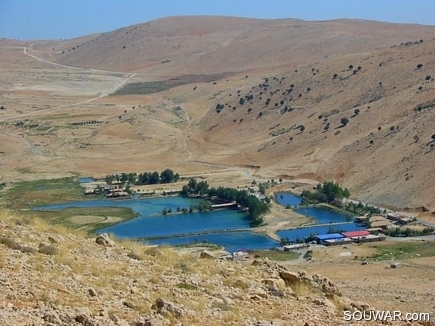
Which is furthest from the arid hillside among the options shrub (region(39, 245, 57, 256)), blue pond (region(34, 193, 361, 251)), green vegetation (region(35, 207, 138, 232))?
shrub (region(39, 245, 57, 256))

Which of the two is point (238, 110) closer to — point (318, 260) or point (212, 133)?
point (212, 133)

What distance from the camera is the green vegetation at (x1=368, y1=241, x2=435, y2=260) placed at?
129 ft

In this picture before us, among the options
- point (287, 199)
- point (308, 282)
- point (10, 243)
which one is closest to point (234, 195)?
point (287, 199)

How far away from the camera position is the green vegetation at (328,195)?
200ft

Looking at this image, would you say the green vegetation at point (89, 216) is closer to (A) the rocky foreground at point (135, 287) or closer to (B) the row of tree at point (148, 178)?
(B) the row of tree at point (148, 178)

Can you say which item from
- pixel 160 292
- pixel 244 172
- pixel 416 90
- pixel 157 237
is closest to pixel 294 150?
pixel 244 172

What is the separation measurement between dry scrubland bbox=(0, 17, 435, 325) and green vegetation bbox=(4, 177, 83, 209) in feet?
8.39

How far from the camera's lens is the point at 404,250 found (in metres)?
41.8

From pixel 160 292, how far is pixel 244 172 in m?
64.1

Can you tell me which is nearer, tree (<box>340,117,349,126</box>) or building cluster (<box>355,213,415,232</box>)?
building cluster (<box>355,213,415,232</box>)

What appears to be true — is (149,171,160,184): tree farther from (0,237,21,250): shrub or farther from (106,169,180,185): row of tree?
(0,237,21,250): shrub

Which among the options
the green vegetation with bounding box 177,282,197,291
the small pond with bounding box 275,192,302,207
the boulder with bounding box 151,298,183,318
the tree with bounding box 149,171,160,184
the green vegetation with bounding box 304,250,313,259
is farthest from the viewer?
the tree with bounding box 149,171,160,184

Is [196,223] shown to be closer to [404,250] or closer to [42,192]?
[404,250]

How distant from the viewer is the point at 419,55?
315 ft
